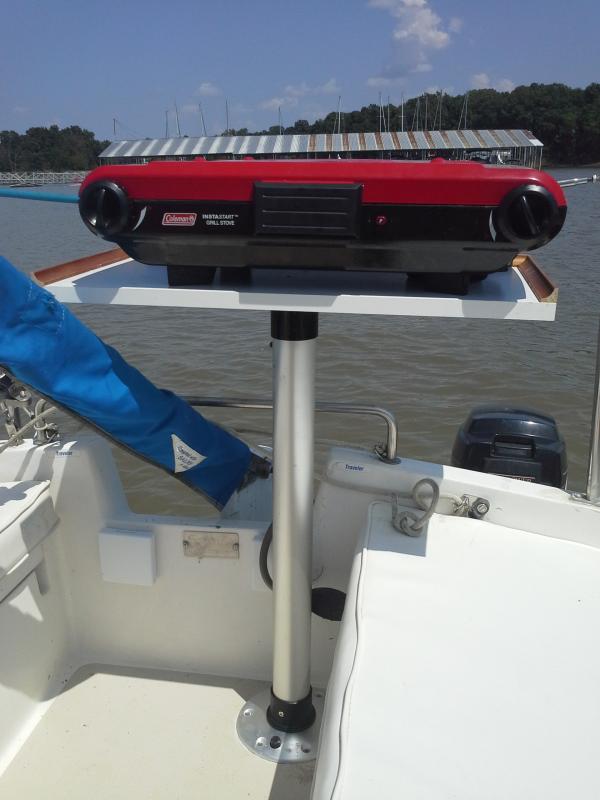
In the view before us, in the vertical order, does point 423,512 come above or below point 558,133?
below

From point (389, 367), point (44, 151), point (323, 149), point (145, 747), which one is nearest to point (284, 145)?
point (323, 149)

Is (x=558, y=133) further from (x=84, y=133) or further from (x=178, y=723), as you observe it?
(x=178, y=723)

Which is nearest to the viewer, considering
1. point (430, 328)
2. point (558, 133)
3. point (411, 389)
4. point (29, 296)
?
point (29, 296)

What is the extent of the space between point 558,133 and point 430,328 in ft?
169

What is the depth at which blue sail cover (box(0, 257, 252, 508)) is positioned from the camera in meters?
1.39

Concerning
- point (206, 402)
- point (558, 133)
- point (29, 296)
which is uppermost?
point (558, 133)

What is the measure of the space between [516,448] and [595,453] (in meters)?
0.74

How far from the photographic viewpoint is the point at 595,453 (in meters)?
1.52

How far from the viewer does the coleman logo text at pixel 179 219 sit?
3.67ft

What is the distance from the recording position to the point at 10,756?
1.85 metres

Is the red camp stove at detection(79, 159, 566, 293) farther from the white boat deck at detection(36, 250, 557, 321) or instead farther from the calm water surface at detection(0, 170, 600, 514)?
the calm water surface at detection(0, 170, 600, 514)

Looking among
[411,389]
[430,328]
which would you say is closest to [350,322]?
[430,328]

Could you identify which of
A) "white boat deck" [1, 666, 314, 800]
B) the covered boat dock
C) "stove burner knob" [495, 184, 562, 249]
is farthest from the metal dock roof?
"white boat deck" [1, 666, 314, 800]

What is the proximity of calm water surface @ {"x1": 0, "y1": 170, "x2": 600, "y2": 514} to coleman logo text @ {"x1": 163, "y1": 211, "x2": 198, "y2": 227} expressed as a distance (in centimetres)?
392
